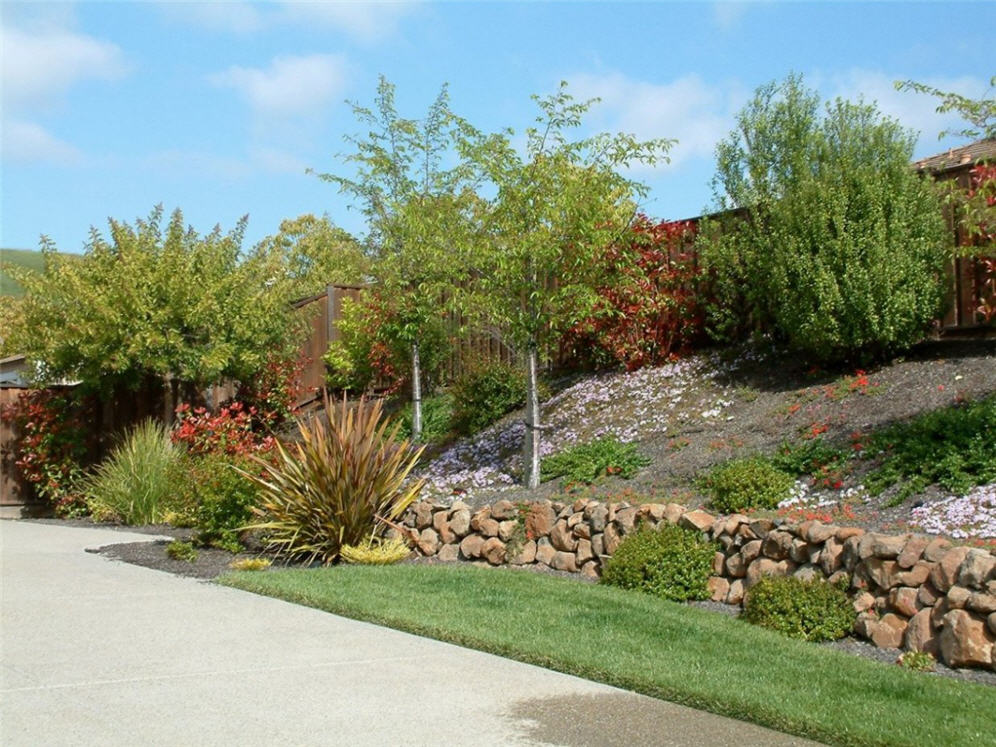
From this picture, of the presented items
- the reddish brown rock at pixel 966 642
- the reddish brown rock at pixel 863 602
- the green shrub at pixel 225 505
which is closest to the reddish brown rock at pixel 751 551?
the reddish brown rock at pixel 863 602

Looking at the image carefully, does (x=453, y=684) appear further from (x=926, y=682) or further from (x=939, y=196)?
(x=939, y=196)

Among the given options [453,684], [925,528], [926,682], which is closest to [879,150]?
[925,528]

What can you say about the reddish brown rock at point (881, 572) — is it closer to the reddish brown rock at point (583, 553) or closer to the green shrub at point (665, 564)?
the green shrub at point (665, 564)

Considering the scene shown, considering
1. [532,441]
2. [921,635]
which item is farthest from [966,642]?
[532,441]

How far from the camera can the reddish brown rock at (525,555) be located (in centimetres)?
1055

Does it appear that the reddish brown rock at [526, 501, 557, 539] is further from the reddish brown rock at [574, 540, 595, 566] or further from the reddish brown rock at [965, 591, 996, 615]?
the reddish brown rock at [965, 591, 996, 615]

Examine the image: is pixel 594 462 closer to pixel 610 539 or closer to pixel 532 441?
pixel 532 441

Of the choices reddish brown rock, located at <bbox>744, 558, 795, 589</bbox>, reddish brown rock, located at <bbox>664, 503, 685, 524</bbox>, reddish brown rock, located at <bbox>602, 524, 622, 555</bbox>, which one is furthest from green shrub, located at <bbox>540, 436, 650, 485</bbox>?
reddish brown rock, located at <bbox>744, 558, 795, 589</bbox>

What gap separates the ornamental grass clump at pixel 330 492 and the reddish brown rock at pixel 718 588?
359 cm

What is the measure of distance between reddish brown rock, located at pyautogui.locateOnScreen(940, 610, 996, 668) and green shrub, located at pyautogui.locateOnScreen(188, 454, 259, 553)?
711 cm

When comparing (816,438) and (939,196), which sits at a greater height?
(939,196)

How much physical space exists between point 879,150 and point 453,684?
899cm

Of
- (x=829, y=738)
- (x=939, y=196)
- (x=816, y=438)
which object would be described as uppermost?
(x=939, y=196)

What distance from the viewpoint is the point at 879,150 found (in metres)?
12.8
